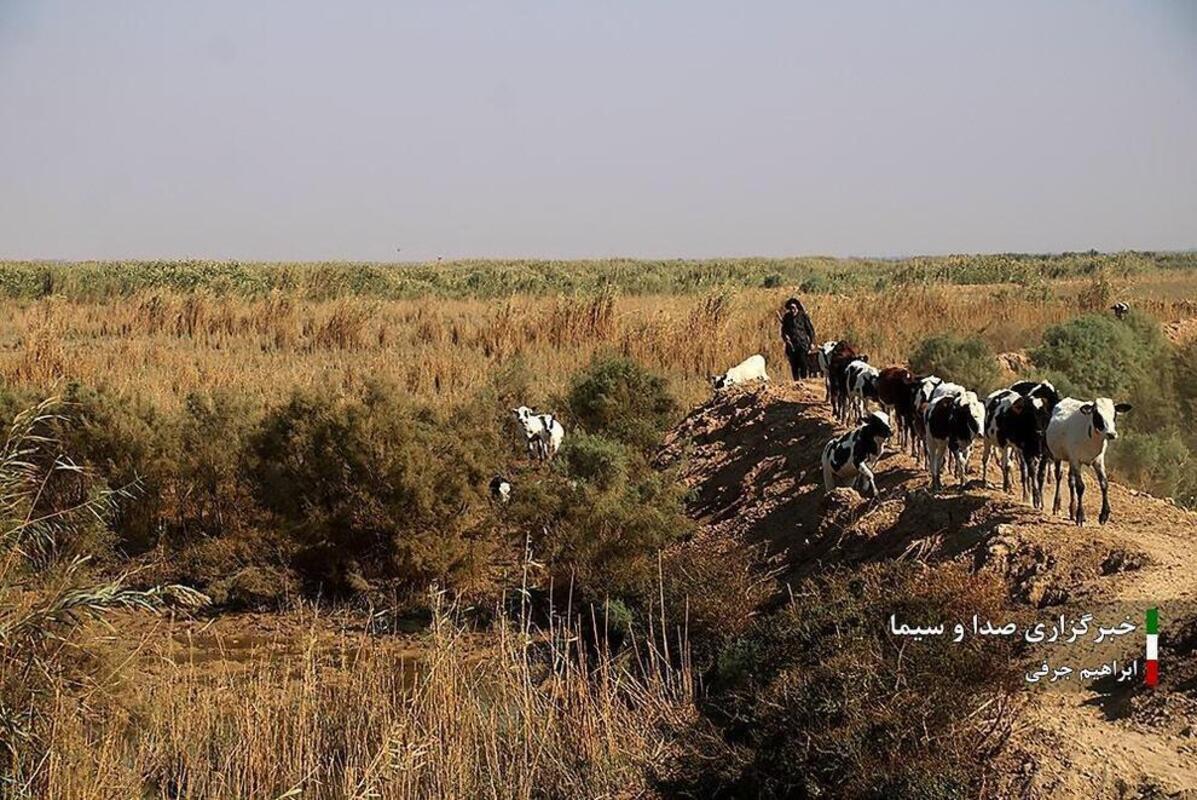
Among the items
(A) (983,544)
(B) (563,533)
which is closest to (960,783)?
(A) (983,544)

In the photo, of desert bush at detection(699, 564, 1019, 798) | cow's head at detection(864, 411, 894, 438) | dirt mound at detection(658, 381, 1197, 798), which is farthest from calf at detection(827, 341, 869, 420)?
desert bush at detection(699, 564, 1019, 798)

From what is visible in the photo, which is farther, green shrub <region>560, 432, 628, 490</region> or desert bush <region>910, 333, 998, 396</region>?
desert bush <region>910, 333, 998, 396</region>

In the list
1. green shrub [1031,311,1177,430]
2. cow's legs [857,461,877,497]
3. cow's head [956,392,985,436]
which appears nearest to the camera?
cow's head [956,392,985,436]

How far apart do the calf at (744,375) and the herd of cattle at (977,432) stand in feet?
13.7

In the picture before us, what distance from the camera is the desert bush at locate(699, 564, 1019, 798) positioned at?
7.05 meters

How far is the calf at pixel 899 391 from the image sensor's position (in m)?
13.4

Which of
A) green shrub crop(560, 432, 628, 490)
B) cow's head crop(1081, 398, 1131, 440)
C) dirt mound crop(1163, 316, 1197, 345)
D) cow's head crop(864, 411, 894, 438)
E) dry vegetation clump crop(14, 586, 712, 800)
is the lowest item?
dry vegetation clump crop(14, 586, 712, 800)

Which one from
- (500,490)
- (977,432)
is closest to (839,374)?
(500,490)

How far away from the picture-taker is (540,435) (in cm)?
1669

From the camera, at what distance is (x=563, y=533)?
13.4 m

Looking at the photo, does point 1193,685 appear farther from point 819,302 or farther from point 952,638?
point 819,302

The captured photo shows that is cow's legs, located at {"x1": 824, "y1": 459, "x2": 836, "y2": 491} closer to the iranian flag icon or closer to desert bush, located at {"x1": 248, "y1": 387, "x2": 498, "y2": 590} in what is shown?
desert bush, located at {"x1": 248, "y1": 387, "x2": 498, "y2": 590}

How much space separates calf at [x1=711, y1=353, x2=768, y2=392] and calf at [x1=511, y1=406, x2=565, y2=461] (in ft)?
10.4

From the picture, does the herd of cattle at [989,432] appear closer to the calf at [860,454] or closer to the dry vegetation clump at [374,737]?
the calf at [860,454]
